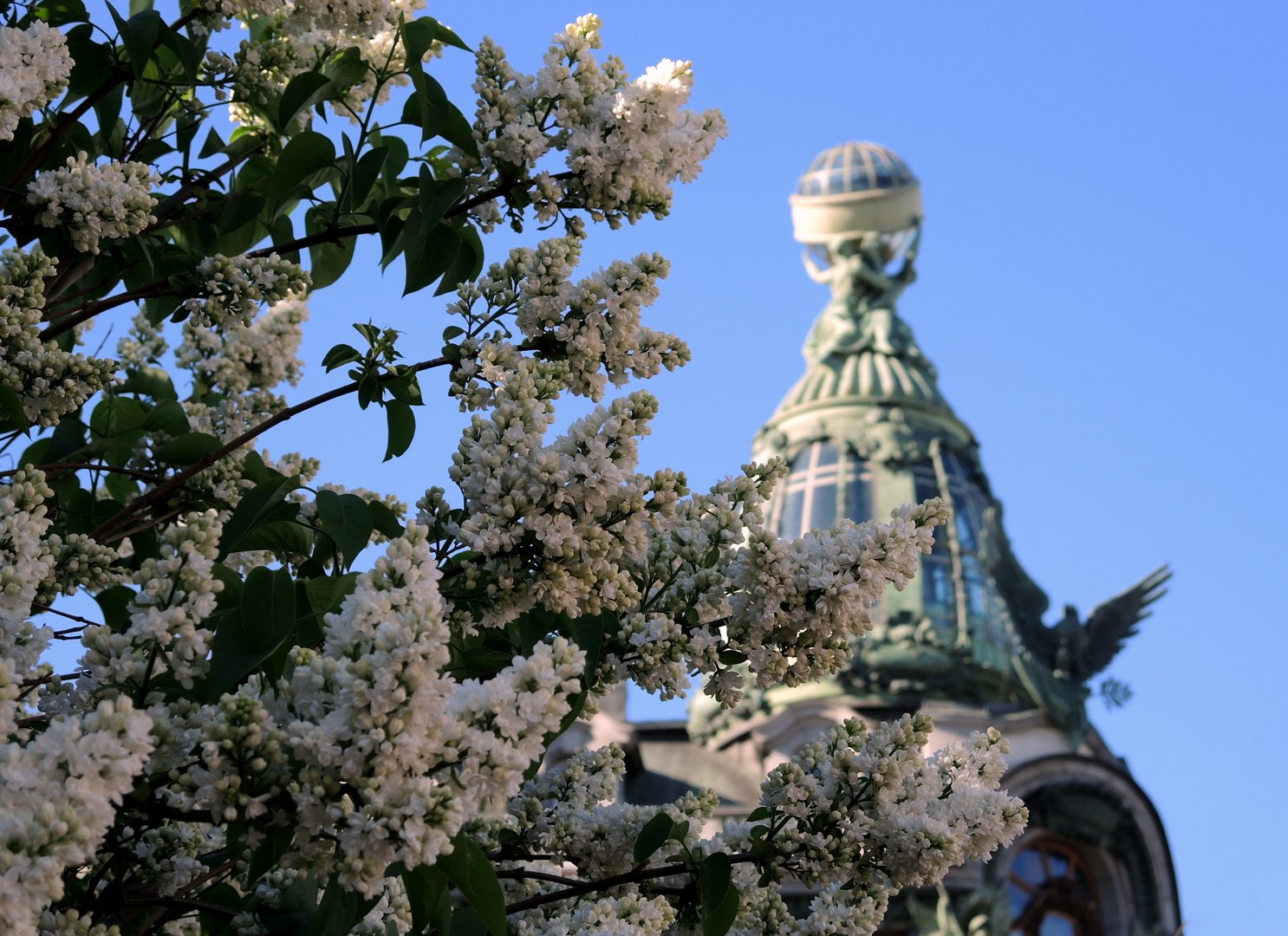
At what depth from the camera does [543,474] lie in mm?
3760

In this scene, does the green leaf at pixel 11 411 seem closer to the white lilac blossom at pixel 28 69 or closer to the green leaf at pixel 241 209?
the white lilac blossom at pixel 28 69

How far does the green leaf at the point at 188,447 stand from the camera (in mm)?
4988

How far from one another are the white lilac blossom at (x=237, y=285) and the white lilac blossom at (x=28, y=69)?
0.65 m

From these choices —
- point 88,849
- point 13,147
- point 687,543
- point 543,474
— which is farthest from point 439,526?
point 13,147

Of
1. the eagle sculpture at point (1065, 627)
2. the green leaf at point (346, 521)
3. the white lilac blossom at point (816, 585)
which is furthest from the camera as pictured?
the eagle sculpture at point (1065, 627)

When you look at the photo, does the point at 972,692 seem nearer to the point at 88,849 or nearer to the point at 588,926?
the point at 588,926

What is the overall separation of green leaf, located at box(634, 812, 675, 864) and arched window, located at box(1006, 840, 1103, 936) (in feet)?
54.8

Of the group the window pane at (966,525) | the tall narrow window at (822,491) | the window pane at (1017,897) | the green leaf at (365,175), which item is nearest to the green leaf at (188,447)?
the green leaf at (365,175)

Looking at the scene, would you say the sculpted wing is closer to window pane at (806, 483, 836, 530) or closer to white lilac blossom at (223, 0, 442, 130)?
window pane at (806, 483, 836, 530)

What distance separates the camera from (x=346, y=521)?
381cm

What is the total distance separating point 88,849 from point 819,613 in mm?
1873

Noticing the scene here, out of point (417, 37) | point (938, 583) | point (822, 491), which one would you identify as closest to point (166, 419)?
point (417, 37)

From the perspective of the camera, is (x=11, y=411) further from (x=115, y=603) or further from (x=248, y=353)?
(x=248, y=353)

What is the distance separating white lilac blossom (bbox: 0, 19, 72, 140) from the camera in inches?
162
